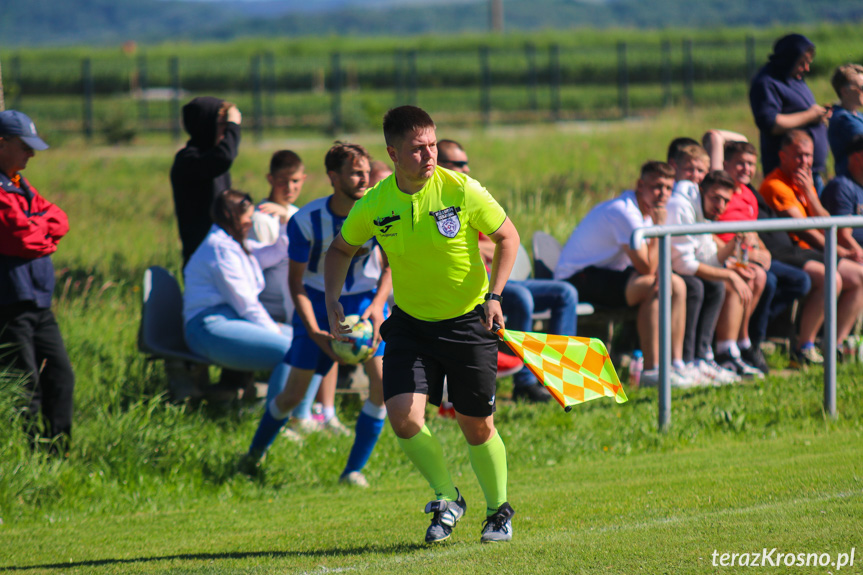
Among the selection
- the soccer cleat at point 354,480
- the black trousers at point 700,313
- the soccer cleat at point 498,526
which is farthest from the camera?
the black trousers at point 700,313

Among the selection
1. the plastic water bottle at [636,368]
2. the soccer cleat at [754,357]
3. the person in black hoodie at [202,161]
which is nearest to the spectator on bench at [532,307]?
the plastic water bottle at [636,368]

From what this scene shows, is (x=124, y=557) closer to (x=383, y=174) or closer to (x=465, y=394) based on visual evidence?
(x=465, y=394)

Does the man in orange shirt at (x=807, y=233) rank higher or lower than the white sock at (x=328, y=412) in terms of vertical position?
higher

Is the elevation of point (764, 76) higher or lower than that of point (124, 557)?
higher

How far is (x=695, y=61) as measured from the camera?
1407 inches

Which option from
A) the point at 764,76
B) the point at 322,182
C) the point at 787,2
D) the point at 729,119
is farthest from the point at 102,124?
the point at 787,2

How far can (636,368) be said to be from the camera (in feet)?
26.2

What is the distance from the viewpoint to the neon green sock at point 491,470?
4656 millimetres

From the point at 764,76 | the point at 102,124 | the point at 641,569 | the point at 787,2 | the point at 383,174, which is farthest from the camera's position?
the point at 787,2

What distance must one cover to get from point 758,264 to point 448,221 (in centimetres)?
464

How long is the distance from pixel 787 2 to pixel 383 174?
126 m

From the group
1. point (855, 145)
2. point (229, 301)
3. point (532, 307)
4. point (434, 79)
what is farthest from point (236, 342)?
point (434, 79)

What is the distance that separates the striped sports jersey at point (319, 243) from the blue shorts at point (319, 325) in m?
0.05

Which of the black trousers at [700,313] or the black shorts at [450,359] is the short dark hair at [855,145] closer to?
the black trousers at [700,313]
